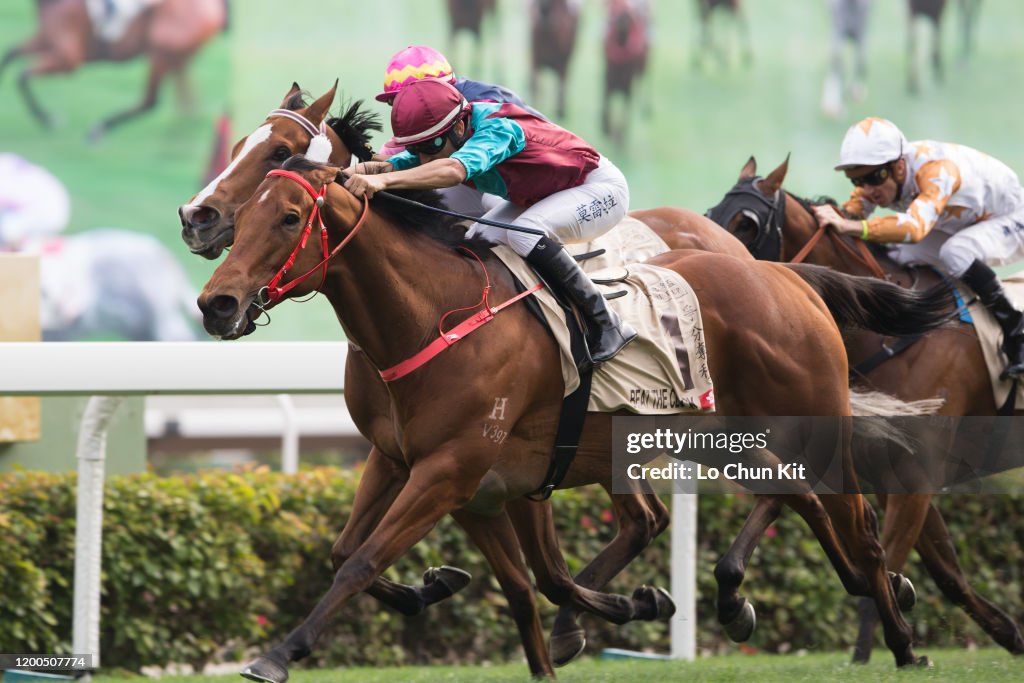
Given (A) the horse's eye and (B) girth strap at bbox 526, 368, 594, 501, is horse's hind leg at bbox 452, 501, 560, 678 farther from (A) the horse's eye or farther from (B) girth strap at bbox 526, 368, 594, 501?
(A) the horse's eye

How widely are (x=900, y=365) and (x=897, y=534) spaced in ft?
2.11

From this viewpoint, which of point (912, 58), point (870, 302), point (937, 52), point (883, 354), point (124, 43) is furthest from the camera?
point (937, 52)

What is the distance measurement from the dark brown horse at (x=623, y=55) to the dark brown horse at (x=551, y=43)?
17.6 inches

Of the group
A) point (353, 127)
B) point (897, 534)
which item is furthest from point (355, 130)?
point (897, 534)

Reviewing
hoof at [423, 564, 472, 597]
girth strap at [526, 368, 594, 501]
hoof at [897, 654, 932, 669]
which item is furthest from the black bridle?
hoof at [423, 564, 472, 597]

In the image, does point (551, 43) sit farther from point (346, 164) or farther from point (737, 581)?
point (737, 581)

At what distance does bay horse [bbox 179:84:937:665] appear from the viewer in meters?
4.26

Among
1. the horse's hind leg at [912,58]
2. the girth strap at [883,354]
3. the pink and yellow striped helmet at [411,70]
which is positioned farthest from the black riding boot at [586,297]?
the horse's hind leg at [912,58]

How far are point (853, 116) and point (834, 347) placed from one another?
10.6m

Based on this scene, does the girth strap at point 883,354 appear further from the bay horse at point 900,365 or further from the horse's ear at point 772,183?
the horse's ear at point 772,183

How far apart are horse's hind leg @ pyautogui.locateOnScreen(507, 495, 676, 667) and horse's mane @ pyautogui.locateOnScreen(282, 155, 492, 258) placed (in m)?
1.00

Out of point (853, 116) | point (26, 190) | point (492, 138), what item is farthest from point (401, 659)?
point (853, 116)

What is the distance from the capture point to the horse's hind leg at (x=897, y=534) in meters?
5.40

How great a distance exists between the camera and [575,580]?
200 inches
